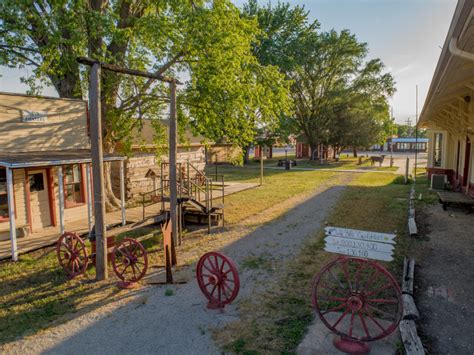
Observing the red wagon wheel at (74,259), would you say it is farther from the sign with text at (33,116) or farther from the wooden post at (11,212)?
the sign with text at (33,116)

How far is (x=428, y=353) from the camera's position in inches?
179

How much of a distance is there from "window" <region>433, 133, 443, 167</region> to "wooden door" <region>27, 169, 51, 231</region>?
20745 millimetres

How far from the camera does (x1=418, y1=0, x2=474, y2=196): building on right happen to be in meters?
4.87

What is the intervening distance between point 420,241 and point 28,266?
10.3 metres

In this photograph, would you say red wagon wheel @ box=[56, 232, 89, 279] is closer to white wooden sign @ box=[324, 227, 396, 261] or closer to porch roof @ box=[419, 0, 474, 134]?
white wooden sign @ box=[324, 227, 396, 261]

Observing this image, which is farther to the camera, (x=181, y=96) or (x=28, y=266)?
(x=181, y=96)

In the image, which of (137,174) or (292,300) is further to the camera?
(137,174)

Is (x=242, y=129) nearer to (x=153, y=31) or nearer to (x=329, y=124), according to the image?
(x=153, y=31)

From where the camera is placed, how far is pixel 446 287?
6.60m

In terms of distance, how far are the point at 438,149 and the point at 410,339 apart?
63.5 feet

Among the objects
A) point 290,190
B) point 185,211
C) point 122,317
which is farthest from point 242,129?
point 122,317

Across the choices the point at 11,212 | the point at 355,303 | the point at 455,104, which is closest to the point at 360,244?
the point at 355,303

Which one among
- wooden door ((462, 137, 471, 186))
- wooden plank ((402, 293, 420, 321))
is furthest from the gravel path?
wooden door ((462, 137, 471, 186))

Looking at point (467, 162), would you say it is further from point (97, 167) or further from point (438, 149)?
point (97, 167)
